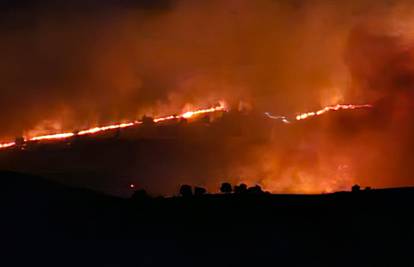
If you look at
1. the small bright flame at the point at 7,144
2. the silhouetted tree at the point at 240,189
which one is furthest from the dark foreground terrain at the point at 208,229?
the small bright flame at the point at 7,144

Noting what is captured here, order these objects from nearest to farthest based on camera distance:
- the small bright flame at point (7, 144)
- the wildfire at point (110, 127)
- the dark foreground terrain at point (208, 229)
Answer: the dark foreground terrain at point (208, 229)
the small bright flame at point (7, 144)
the wildfire at point (110, 127)

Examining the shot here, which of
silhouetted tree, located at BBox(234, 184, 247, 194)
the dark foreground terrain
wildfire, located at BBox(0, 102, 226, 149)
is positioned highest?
wildfire, located at BBox(0, 102, 226, 149)

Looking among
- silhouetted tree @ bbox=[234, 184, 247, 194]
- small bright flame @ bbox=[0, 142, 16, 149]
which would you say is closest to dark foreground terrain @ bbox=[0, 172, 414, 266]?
silhouetted tree @ bbox=[234, 184, 247, 194]

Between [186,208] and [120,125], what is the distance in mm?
13376

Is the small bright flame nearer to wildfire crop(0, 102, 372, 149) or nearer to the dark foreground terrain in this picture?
wildfire crop(0, 102, 372, 149)

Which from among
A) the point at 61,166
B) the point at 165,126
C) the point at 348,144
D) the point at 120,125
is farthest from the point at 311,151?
the point at 61,166

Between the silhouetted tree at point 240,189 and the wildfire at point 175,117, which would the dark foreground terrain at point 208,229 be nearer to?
the silhouetted tree at point 240,189

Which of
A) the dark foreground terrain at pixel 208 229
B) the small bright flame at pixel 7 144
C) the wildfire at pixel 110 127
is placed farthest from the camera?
the wildfire at pixel 110 127

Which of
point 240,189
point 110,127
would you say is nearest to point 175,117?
point 110,127

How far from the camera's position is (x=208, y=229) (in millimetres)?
11180

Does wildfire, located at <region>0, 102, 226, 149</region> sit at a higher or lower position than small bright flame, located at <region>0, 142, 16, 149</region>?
higher

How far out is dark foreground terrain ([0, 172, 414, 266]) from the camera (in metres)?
10.3

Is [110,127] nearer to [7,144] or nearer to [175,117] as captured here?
[175,117]

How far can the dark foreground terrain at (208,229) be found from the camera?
1030 centimetres
